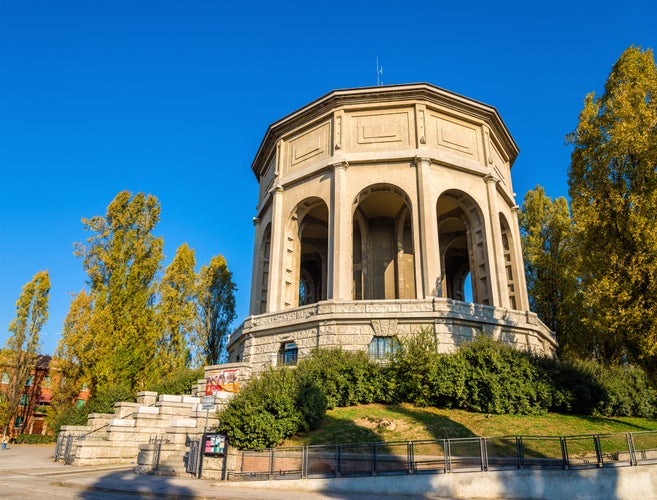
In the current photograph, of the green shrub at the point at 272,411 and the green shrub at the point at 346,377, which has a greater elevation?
the green shrub at the point at 346,377

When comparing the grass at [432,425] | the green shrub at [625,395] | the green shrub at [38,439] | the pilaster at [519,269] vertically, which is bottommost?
the green shrub at [38,439]

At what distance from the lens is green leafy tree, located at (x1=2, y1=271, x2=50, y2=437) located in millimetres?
36719

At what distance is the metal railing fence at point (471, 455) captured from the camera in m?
11.0

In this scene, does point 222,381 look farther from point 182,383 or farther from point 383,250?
point 383,250

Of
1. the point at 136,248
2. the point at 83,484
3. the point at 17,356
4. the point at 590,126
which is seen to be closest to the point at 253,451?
the point at 83,484

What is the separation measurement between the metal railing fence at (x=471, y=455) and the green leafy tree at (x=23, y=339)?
34308 mm

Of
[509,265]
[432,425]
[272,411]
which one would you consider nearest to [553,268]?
[509,265]

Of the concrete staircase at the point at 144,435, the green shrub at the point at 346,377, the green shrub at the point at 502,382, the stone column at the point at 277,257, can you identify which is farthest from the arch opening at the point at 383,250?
the concrete staircase at the point at 144,435

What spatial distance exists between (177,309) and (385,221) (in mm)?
18620

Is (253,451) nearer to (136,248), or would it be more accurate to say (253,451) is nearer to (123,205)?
(136,248)

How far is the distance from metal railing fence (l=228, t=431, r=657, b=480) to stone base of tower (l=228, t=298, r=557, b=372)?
10.3 meters

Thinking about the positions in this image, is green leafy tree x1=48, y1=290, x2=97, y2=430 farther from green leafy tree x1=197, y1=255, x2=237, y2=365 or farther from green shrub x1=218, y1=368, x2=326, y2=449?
green shrub x1=218, y1=368, x2=326, y2=449

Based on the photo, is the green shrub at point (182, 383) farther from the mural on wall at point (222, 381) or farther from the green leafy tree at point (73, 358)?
the green leafy tree at point (73, 358)

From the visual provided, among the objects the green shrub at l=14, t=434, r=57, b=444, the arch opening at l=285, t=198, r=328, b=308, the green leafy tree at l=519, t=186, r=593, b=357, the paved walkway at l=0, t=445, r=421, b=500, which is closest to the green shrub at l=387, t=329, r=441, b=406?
the paved walkway at l=0, t=445, r=421, b=500
